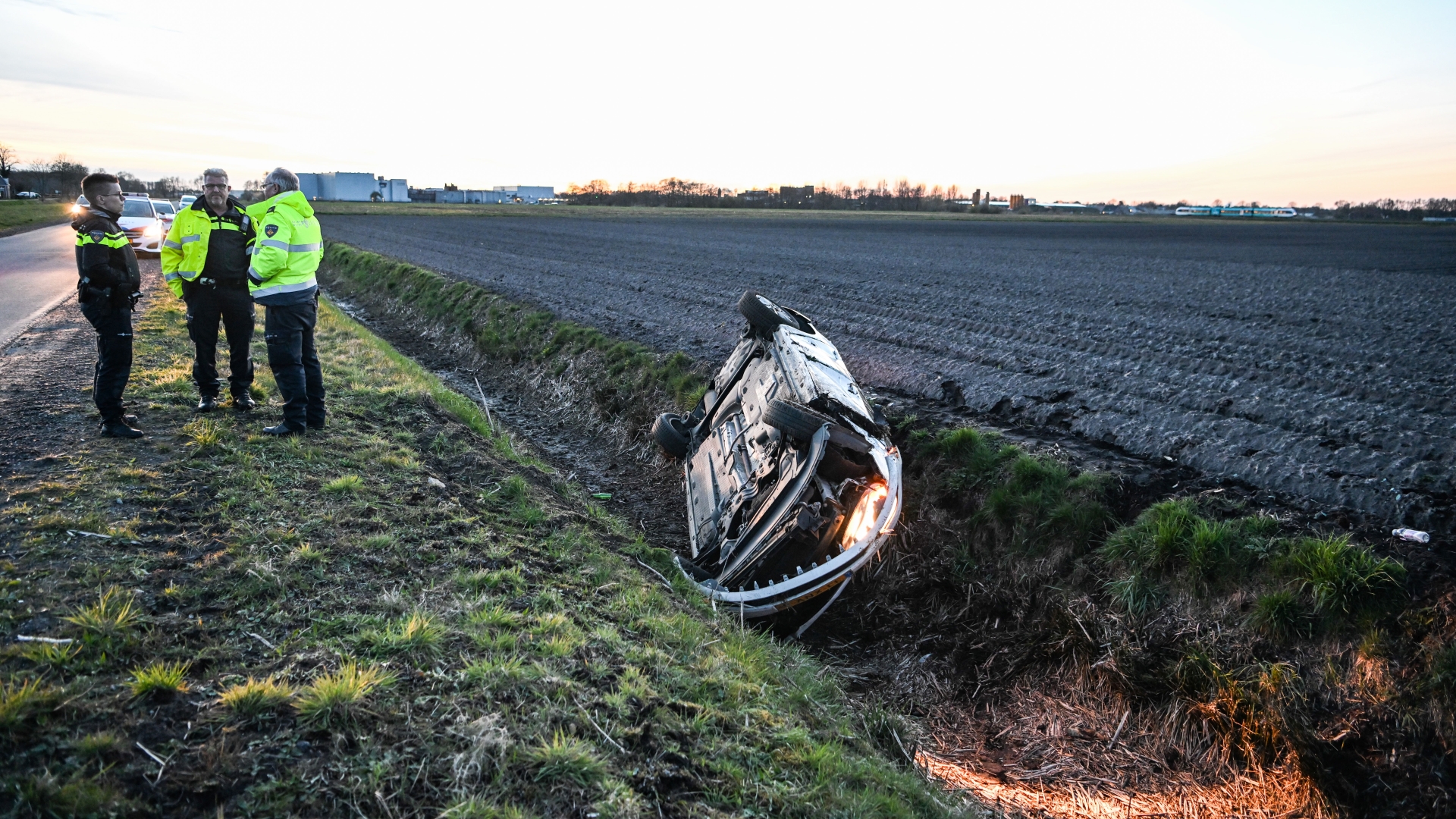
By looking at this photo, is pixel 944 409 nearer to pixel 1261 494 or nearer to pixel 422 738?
pixel 1261 494

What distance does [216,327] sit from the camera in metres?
6.42

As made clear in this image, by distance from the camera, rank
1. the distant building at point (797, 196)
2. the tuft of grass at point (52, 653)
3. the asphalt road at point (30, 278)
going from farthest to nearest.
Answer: the distant building at point (797, 196) < the asphalt road at point (30, 278) < the tuft of grass at point (52, 653)

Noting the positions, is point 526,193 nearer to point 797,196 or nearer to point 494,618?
point 797,196

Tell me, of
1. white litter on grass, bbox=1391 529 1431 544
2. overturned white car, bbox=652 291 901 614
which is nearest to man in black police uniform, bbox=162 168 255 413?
overturned white car, bbox=652 291 901 614

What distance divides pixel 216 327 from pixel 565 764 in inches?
217

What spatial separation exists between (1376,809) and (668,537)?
4.93m

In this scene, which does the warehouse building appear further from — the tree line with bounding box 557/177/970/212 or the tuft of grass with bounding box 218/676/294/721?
the tuft of grass with bounding box 218/676/294/721

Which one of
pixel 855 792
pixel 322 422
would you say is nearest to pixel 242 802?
pixel 855 792

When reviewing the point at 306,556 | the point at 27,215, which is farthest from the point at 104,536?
the point at 27,215

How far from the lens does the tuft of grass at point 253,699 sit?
9.04 ft

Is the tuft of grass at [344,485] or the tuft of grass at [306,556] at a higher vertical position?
the tuft of grass at [344,485]

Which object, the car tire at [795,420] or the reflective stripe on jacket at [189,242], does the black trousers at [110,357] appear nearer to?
the reflective stripe on jacket at [189,242]

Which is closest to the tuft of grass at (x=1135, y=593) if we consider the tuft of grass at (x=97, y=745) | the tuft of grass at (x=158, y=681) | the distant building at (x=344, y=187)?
the tuft of grass at (x=158, y=681)

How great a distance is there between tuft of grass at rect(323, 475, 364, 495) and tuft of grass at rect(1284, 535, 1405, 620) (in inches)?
222
